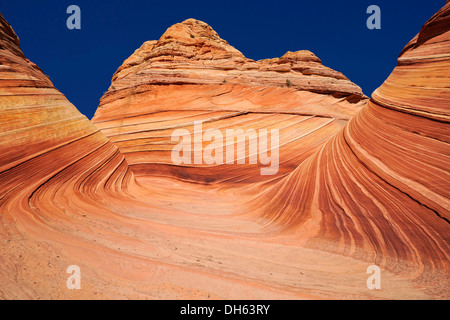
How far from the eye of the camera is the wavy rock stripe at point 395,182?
141 inches

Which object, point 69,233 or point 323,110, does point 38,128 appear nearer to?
point 69,233

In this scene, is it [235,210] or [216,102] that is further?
[216,102]

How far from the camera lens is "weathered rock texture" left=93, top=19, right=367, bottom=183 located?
421 inches

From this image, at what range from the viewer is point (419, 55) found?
18.1ft

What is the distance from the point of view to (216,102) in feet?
40.2

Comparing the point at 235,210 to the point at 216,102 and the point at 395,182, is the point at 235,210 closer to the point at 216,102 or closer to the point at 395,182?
the point at 395,182

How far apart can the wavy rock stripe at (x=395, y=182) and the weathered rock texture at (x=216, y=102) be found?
3.94 m

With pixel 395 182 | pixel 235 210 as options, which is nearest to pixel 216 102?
pixel 235 210

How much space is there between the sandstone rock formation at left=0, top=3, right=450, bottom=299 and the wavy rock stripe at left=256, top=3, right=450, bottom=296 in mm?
23

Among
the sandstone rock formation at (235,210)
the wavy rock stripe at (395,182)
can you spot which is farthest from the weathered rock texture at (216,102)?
the wavy rock stripe at (395,182)

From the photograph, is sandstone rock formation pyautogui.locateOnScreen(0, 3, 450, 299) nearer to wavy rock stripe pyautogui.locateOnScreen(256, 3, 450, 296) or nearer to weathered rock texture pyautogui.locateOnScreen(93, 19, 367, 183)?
wavy rock stripe pyautogui.locateOnScreen(256, 3, 450, 296)

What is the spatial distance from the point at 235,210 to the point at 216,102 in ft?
22.2

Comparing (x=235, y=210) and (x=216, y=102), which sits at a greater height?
(x=216, y=102)

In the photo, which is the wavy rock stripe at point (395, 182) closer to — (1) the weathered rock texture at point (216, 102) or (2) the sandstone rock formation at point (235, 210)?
(2) the sandstone rock formation at point (235, 210)
